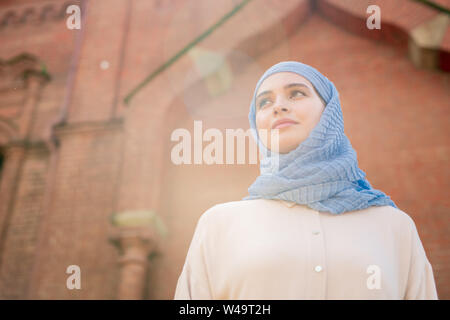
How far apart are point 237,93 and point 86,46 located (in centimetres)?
323

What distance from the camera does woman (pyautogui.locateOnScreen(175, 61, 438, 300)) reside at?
157 centimetres

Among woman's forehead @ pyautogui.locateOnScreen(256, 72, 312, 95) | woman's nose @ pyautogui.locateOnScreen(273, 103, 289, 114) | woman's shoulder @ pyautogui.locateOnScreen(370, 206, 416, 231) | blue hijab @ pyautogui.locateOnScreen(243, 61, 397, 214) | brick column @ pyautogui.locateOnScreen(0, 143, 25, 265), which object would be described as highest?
brick column @ pyautogui.locateOnScreen(0, 143, 25, 265)

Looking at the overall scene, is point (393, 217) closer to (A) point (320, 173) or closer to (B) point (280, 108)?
(A) point (320, 173)

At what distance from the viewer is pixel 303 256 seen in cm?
160

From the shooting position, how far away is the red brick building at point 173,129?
5543mm

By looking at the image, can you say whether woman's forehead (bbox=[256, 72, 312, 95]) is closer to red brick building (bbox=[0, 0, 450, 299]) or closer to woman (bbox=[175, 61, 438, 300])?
woman (bbox=[175, 61, 438, 300])

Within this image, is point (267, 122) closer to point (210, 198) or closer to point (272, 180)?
point (272, 180)

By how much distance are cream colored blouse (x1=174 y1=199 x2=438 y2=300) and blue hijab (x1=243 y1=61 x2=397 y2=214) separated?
46mm

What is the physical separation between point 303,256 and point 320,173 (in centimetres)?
35

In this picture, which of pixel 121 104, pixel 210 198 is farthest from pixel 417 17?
pixel 121 104

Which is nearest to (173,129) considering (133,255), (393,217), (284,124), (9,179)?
(133,255)

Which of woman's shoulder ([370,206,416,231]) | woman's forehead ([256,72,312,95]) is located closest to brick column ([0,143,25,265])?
woman's forehead ([256,72,312,95])

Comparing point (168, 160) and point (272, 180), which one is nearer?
point (272, 180)
